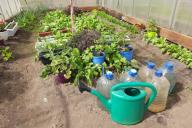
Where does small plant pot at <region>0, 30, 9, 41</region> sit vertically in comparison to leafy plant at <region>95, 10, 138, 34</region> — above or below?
above

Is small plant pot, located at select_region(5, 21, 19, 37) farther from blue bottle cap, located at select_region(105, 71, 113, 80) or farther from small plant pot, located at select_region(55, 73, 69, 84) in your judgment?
blue bottle cap, located at select_region(105, 71, 113, 80)

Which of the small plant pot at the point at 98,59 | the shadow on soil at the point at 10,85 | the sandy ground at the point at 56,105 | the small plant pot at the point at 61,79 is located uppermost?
the small plant pot at the point at 98,59

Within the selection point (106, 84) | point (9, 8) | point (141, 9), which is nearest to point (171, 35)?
point (141, 9)

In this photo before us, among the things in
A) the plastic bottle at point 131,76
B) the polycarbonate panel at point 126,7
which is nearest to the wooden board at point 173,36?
the polycarbonate panel at point 126,7

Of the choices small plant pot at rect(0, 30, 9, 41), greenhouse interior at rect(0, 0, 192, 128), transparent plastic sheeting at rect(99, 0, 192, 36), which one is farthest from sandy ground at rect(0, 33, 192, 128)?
small plant pot at rect(0, 30, 9, 41)

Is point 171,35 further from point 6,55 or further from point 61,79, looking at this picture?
point 6,55

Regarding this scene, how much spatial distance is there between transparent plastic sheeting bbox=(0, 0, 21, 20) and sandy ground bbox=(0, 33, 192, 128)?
273 centimetres

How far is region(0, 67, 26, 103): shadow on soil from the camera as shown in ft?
9.98

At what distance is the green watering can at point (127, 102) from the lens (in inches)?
87.4

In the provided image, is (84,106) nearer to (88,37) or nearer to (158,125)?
(158,125)

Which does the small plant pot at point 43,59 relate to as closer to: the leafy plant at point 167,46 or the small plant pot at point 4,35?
the small plant pot at point 4,35

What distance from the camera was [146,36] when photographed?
16.0 feet

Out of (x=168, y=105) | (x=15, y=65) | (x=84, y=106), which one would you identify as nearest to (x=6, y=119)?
(x=84, y=106)

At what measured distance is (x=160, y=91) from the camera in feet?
8.25
